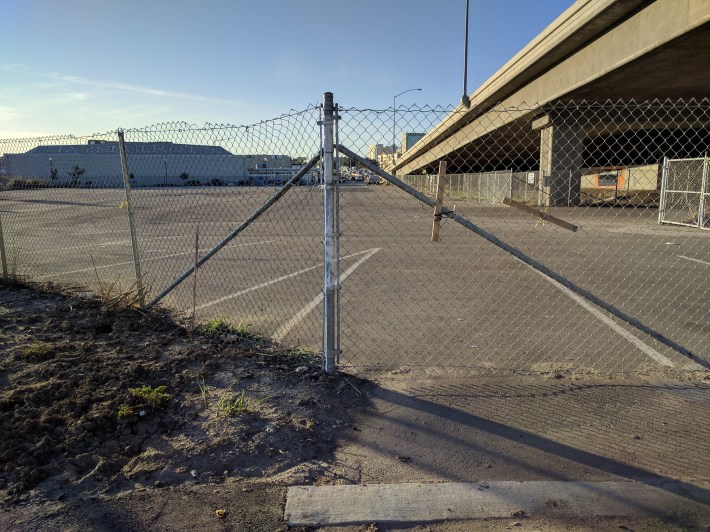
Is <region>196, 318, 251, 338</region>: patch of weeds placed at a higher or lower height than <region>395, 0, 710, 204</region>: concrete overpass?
lower

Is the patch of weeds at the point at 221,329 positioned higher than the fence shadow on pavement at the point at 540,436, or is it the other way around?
the patch of weeds at the point at 221,329

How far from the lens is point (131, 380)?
4332 mm

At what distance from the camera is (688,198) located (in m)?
21.5

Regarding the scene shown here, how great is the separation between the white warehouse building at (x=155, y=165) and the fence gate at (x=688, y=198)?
1558cm

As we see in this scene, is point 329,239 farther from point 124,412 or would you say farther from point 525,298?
point 525,298

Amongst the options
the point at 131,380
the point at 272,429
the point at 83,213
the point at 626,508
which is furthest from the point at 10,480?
the point at 83,213

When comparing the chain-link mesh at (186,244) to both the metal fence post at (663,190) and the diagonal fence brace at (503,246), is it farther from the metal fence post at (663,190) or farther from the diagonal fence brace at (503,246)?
the metal fence post at (663,190)

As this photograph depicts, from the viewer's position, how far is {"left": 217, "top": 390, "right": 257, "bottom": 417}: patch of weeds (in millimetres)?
3877

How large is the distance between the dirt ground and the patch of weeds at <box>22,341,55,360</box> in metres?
0.01

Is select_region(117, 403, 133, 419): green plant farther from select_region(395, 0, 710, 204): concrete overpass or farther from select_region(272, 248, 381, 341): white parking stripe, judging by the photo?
select_region(395, 0, 710, 204): concrete overpass

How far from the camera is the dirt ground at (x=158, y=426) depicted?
9.70 feet

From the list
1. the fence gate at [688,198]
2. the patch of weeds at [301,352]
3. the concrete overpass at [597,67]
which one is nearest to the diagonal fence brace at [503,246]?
the patch of weeds at [301,352]

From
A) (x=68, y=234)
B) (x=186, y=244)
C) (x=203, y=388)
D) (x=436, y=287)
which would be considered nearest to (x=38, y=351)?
(x=203, y=388)

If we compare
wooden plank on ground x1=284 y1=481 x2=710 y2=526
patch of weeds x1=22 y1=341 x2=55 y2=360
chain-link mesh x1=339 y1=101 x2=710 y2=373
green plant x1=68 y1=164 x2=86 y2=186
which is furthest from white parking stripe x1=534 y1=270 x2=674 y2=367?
green plant x1=68 y1=164 x2=86 y2=186
